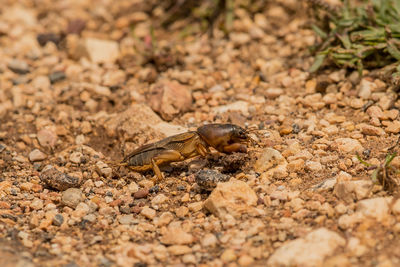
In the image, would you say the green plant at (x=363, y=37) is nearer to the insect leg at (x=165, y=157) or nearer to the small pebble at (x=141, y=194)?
the insect leg at (x=165, y=157)

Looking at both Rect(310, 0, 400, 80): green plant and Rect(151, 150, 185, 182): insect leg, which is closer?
Rect(151, 150, 185, 182): insect leg

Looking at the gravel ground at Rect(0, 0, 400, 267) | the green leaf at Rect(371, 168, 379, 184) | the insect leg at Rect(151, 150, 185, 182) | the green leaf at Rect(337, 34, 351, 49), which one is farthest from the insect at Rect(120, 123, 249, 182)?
the green leaf at Rect(337, 34, 351, 49)

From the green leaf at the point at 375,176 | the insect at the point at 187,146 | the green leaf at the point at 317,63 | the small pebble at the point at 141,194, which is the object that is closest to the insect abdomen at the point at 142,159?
the insect at the point at 187,146

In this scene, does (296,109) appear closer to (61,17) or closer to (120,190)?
(120,190)

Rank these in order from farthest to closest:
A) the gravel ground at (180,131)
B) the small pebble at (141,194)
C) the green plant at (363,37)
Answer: the green plant at (363,37) < the small pebble at (141,194) < the gravel ground at (180,131)

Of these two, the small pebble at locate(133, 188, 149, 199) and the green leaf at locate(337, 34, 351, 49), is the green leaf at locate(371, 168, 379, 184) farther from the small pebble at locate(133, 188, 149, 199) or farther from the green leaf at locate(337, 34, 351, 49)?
the green leaf at locate(337, 34, 351, 49)

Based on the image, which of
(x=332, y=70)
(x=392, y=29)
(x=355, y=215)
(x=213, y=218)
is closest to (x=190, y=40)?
(x=332, y=70)
